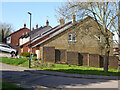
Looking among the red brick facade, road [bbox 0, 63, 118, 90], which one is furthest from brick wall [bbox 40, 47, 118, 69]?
the red brick facade

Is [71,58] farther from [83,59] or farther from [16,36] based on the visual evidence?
[16,36]

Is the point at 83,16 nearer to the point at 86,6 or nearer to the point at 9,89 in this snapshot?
the point at 86,6

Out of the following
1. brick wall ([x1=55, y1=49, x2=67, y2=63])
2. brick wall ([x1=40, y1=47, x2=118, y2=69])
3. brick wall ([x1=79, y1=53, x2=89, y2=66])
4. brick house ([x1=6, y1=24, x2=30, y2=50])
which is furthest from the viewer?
brick house ([x1=6, y1=24, x2=30, y2=50])

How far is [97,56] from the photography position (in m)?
28.0

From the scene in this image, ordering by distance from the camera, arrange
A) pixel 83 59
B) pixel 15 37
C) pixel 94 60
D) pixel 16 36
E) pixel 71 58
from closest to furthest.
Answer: pixel 71 58 → pixel 94 60 → pixel 83 59 → pixel 15 37 → pixel 16 36

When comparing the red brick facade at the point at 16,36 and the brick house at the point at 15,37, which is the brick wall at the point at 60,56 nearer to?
the brick house at the point at 15,37

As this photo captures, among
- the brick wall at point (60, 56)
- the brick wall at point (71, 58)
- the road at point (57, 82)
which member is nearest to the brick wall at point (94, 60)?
the brick wall at point (71, 58)

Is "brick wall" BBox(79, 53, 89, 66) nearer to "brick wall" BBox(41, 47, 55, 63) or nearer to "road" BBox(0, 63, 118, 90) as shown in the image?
"brick wall" BBox(41, 47, 55, 63)

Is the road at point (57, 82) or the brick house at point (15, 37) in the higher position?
the brick house at point (15, 37)

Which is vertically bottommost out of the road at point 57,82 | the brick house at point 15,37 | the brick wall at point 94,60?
the road at point 57,82

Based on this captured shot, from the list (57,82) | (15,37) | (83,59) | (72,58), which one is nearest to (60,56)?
(72,58)

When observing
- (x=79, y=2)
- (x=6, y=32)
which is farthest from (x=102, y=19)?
(x=6, y=32)

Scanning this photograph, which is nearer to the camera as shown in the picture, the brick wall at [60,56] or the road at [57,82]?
the road at [57,82]

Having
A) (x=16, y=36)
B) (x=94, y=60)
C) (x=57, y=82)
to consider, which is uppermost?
(x=16, y=36)
